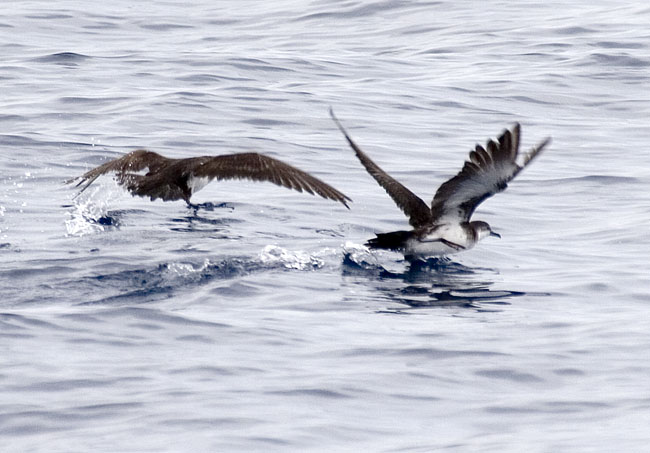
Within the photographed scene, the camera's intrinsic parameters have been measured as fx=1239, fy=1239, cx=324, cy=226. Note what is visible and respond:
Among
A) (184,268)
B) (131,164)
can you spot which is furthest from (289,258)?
(131,164)

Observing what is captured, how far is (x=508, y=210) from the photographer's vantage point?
12922mm

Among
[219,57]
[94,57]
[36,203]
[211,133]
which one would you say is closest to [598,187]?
[211,133]

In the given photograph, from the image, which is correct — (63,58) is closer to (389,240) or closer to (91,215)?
(91,215)

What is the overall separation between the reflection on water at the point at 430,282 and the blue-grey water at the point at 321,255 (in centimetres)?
4

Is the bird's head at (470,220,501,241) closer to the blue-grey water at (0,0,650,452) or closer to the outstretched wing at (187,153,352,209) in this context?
the blue-grey water at (0,0,650,452)

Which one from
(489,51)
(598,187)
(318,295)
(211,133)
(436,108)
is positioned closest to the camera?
(318,295)

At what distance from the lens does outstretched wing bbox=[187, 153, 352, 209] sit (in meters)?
11.0

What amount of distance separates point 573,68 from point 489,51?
185 cm

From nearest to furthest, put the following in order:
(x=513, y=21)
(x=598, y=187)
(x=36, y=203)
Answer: (x=36, y=203) → (x=598, y=187) → (x=513, y=21)

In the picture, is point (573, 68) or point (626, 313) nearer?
point (626, 313)

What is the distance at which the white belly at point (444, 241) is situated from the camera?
10.4 metres

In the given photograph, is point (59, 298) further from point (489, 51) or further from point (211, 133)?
point (489, 51)

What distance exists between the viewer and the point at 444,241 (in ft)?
34.1

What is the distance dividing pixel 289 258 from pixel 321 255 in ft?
1.34
